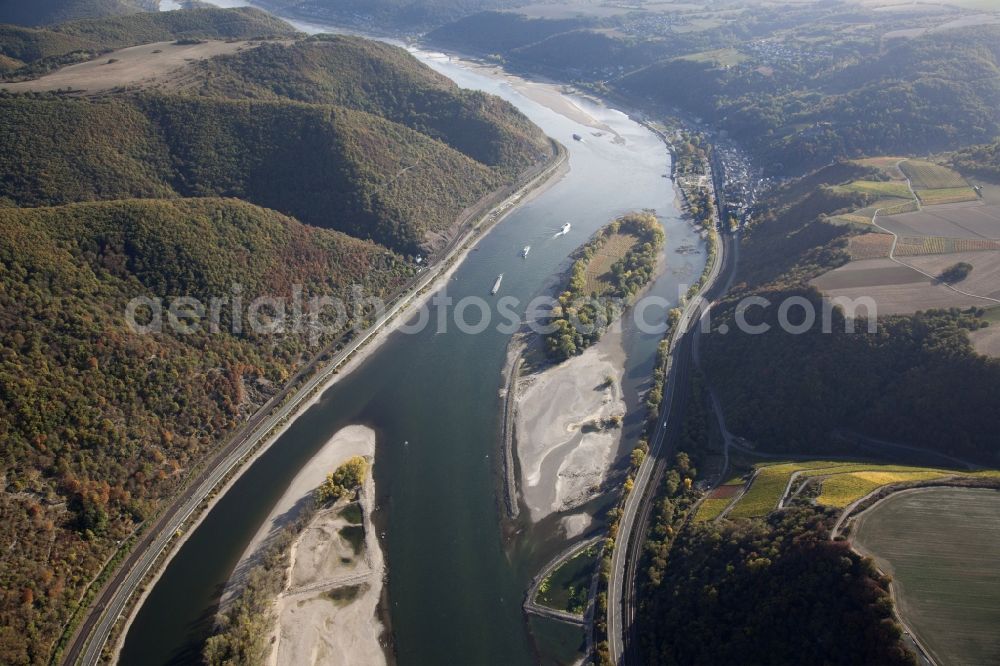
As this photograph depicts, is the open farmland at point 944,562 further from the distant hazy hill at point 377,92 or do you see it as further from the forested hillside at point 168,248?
the distant hazy hill at point 377,92

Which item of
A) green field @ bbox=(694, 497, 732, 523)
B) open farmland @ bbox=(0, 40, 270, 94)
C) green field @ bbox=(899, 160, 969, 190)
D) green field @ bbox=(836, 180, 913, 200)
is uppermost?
open farmland @ bbox=(0, 40, 270, 94)

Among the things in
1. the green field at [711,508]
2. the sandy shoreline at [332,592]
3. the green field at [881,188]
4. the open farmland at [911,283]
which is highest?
the green field at [881,188]

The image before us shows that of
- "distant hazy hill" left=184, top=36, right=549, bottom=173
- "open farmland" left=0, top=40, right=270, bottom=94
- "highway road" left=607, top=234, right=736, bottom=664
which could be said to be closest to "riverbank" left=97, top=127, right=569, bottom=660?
"distant hazy hill" left=184, top=36, right=549, bottom=173

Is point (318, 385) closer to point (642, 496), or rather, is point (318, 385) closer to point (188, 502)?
point (188, 502)

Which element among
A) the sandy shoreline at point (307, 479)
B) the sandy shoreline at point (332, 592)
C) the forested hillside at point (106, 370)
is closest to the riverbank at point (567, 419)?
the sandy shoreline at point (332, 592)

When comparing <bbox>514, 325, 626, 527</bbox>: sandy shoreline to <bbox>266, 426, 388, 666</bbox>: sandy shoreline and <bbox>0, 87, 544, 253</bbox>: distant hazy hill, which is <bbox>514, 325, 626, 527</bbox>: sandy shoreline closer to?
<bbox>266, 426, 388, 666</bbox>: sandy shoreline

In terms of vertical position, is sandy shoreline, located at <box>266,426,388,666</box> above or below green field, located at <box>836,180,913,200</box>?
below
